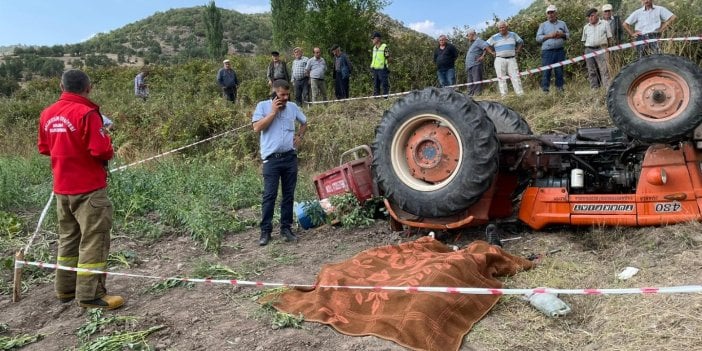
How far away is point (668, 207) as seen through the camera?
4.39m

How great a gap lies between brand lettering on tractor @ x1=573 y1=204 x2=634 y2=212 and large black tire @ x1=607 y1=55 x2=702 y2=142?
0.57 m

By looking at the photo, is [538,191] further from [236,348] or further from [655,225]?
[236,348]

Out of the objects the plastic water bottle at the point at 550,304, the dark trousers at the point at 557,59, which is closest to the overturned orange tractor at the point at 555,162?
the plastic water bottle at the point at 550,304

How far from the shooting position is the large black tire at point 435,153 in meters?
4.57

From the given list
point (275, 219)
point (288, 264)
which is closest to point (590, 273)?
point (288, 264)

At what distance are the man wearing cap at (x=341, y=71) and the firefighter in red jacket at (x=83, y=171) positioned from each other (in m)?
8.15

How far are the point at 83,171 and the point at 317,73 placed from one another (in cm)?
840

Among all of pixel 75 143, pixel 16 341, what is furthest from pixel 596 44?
pixel 16 341

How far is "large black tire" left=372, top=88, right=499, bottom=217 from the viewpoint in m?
4.57

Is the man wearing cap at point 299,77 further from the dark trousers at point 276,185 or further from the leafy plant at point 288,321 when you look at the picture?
the leafy plant at point 288,321

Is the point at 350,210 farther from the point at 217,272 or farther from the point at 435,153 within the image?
the point at 217,272

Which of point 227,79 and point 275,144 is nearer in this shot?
point 275,144

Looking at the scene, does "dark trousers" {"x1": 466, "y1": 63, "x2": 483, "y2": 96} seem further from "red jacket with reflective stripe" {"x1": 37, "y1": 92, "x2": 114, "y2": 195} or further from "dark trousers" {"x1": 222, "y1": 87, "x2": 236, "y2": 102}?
"red jacket with reflective stripe" {"x1": 37, "y1": 92, "x2": 114, "y2": 195}

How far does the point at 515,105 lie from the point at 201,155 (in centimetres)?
581
